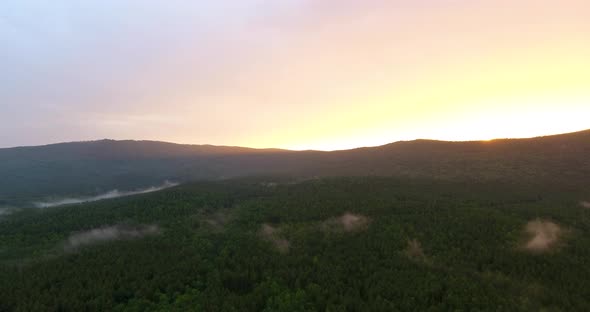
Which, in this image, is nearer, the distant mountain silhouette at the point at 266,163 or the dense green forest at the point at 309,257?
the dense green forest at the point at 309,257

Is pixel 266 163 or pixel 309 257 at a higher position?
pixel 266 163

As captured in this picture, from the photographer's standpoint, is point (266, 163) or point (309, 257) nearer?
point (309, 257)

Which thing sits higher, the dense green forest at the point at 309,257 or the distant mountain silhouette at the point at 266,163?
the distant mountain silhouette at the point at 266,163

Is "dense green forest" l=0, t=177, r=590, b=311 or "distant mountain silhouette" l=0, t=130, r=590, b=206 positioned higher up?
"distant mountain silhouette" l=0, t=130, r=590, b=206

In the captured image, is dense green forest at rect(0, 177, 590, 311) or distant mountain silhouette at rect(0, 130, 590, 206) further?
distant mountain silhouette at rect(0, 130, 590, 206)
